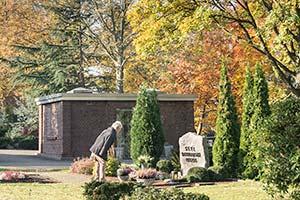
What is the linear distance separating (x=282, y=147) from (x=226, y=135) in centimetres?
1104

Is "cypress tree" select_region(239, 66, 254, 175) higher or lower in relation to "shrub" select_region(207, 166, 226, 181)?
higher

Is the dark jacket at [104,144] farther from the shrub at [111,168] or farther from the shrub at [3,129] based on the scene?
the shrub at [3,129]

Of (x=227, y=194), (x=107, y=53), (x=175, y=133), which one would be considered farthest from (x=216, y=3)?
(x=107, y=53)

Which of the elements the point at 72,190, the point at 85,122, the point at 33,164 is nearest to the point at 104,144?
the point at 72,190

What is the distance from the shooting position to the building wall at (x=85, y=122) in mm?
27672

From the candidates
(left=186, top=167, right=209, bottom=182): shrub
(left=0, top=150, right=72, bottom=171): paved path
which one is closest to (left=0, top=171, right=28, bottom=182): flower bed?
(left=0, top=150, right=72, bottom=171): paved path

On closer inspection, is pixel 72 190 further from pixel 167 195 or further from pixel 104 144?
pixel 167 195

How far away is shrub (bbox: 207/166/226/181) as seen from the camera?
675 inches

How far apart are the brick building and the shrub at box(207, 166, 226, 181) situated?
37.8 ft

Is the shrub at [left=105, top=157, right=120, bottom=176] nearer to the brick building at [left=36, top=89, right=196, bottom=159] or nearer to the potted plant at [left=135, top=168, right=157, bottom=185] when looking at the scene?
the potted plant at [left=135, top=168, right=157, bottom=185]

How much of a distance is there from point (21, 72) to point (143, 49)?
24.5 m

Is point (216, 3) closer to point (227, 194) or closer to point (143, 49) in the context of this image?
point (143, 49)

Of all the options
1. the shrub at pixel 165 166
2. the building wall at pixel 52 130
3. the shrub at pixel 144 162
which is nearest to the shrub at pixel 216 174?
the shrub at pixel 165 166

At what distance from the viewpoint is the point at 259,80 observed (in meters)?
18.6
